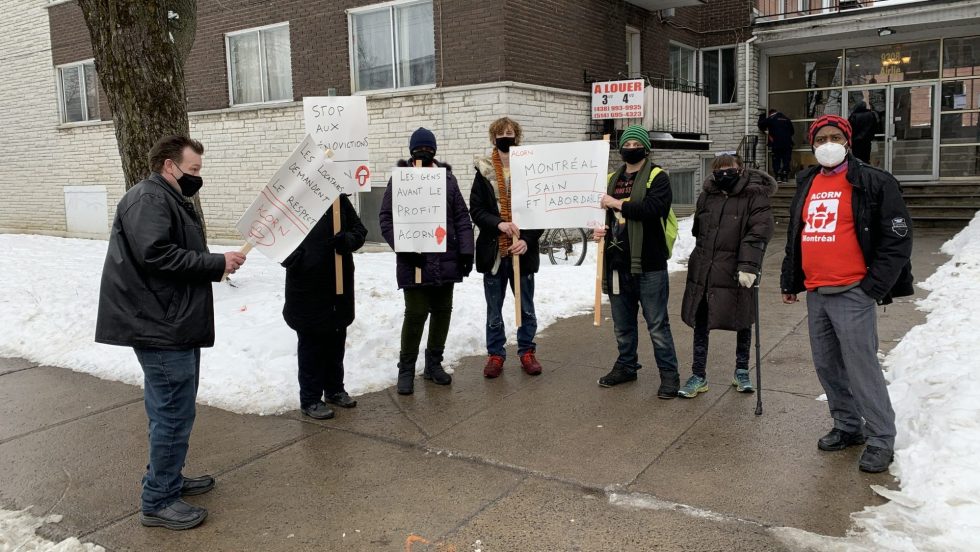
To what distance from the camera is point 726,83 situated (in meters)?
19.3

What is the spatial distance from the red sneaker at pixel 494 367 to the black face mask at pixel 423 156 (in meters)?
1.64

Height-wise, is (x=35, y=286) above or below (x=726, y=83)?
below

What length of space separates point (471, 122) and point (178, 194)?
8.80m

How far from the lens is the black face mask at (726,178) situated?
5.10m

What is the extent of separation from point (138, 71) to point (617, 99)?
8.47 m

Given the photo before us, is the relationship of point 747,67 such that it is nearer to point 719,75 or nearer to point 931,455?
point 719,75

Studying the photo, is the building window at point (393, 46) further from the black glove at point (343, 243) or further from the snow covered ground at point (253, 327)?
the black glove at point (343, 243)

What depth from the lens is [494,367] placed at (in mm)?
6090

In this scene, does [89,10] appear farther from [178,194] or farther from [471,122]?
[471,122]

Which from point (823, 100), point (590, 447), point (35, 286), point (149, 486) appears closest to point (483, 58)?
point (35, 286)

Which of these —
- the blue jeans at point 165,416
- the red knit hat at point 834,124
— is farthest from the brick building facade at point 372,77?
the blue jeans at point 165,416

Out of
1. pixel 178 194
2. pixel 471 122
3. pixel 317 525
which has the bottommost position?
pixel 317 525

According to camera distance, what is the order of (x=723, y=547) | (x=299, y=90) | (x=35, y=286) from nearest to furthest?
(x=723, y=547) < (x=35, y=286) < (x=299, y=90)

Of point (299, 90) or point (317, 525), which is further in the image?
point (299, 90)
